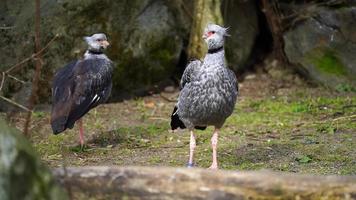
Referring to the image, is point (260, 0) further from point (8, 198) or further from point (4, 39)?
point (8, 198)

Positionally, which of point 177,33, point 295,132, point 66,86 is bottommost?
point 295,132

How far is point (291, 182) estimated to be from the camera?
358 centimetres

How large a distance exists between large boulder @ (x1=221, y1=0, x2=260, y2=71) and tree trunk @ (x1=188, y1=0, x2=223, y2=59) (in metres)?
0.42

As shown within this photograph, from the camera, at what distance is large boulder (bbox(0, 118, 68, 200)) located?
2.86 metres

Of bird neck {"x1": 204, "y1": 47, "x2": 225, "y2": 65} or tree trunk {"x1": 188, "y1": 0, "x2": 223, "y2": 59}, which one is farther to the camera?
tree trunk {"x1": 188, "y1": 0, "x2": 223, "y2": 59}

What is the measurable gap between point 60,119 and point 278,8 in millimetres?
4506

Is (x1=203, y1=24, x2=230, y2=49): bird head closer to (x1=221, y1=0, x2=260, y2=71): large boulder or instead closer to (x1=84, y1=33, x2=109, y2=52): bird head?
(x1=84, y1=33, x2=109, y2=52): bird head

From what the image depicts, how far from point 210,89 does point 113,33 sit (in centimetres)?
339

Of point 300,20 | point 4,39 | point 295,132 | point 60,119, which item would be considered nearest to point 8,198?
point 60,119

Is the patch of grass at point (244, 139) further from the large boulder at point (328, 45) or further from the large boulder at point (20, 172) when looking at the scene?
the large boulder at point (20, 172)

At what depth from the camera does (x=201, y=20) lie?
9.55 meters

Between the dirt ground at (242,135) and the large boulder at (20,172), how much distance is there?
244cm

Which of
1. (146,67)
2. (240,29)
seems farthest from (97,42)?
(240,29)

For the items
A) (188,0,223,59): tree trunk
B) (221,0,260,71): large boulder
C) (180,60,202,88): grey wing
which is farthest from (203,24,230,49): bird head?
(221,0,260,71): large boulder
